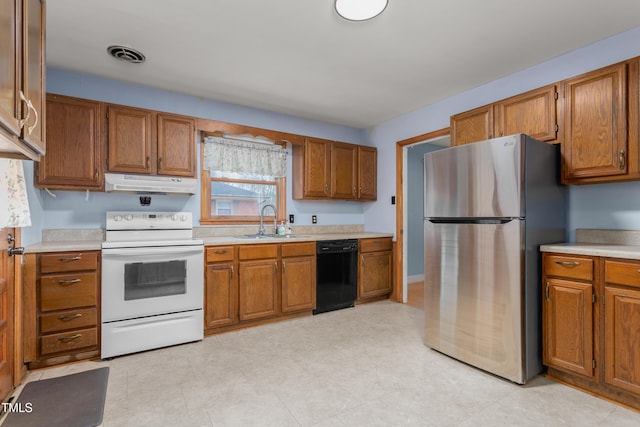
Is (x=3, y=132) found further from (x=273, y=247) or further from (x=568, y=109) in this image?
(x=568, y=109)

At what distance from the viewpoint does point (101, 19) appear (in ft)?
7.23

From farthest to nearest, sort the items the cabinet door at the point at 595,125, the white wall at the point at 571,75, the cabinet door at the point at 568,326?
the white wall at the point at 571,75 → the cabinet door at the point at 595,125 → the cabinet door at the point at 568,326

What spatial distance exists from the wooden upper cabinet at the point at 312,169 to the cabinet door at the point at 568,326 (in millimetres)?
2620

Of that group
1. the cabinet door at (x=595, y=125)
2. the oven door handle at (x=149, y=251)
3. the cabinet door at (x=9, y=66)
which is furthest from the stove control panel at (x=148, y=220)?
the cabinet door at (x=595, y=125)

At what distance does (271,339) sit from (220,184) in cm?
188

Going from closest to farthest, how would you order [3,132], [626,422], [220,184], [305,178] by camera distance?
[3,132], [626,422], [220,184], [305,178]

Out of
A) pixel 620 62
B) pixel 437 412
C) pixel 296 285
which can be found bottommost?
pixel 437 412

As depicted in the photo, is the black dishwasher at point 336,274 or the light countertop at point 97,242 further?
the black dishwasher at point 336,274

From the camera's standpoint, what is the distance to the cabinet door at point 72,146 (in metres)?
2.69

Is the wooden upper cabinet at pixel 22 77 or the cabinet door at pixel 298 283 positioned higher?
the wooden upper cabinet at pixel 22 77

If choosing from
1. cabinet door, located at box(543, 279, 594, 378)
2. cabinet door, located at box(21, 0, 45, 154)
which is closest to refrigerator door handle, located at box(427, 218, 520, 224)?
cabinet door, located at box(543, 279, 594, 378)

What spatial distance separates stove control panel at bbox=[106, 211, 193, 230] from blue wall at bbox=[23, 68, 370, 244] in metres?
0.24

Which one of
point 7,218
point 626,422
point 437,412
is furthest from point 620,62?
point 7,218

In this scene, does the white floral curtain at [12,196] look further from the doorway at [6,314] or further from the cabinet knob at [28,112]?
the cabinet knob at [28,112]
